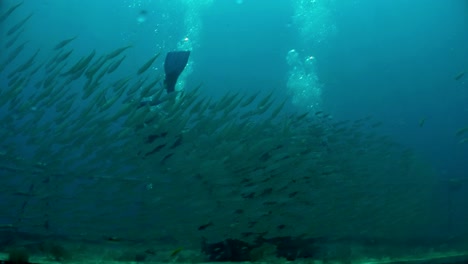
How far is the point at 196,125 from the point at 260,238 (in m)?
2.69

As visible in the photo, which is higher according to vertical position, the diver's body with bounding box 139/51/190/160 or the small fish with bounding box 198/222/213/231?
the diver's body with bounding box 139/51/190/160

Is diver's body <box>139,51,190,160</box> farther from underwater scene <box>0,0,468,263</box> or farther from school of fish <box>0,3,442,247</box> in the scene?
school of fish <box>0,3,442,247</box>

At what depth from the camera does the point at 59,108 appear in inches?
301

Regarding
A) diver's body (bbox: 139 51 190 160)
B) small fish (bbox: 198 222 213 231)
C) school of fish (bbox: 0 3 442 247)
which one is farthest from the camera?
diver's body (bbox: 139 51 190 160)

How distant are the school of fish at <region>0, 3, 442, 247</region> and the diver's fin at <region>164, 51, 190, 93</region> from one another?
1.62 m

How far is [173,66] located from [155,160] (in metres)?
2.78

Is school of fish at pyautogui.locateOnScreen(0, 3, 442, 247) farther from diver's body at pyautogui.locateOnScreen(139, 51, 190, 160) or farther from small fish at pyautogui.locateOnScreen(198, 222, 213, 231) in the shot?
diver's body at pyautogui.locateOnScreen(139, 51, 190, 160)

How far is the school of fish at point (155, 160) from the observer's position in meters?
7.13

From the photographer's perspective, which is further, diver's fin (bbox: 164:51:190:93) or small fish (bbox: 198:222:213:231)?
diver's fin (bbox: 164:51:190:93)

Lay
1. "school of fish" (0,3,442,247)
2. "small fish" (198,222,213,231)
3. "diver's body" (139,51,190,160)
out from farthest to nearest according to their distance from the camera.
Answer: "diver's body" (139,51,190,160) < "small fish" (198,222,213,231) < "school of fish" (0,3,442,247)

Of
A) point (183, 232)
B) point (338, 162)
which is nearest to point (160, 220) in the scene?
point (183, 232)

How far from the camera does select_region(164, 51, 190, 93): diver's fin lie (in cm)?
945

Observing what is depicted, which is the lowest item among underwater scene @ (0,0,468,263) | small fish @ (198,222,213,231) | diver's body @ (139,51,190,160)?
small fish @ (198,222,213,231)

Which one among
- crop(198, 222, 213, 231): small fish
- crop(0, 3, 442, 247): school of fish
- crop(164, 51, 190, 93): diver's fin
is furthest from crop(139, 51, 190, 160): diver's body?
crop(198, 222, 213, 231): small fish
